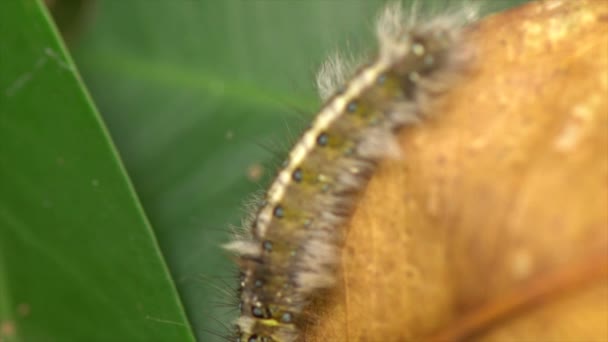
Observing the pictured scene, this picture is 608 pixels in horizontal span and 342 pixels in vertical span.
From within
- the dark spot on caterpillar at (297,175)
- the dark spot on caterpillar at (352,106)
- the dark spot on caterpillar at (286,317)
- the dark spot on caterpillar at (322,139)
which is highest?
the dark spot on caterpillar at (352,106)

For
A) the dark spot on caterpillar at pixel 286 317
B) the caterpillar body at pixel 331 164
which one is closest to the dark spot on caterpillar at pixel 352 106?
the caterpillar body at pixel 331 164

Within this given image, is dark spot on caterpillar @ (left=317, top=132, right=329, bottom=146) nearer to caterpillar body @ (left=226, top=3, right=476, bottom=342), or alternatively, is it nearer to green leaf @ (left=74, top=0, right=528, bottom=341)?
caterpillar body @ (left=226, top=3, right=476, bottom=342)

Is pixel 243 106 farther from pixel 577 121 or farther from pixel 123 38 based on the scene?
pixel 577 121

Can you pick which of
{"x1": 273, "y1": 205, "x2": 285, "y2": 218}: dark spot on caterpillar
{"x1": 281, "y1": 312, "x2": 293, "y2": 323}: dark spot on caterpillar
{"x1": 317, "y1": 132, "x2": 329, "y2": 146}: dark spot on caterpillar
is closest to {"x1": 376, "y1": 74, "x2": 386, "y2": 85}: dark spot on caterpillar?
{"x1": 317, "y1": 132, "x2": 329, "y2": 146}: dark spot on caterpillar

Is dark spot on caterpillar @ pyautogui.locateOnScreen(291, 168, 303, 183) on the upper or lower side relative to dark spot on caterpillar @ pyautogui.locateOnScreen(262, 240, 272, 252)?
upper

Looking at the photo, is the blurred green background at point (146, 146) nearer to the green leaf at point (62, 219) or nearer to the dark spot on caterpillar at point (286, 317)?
the green leaf at point (62, 219)
